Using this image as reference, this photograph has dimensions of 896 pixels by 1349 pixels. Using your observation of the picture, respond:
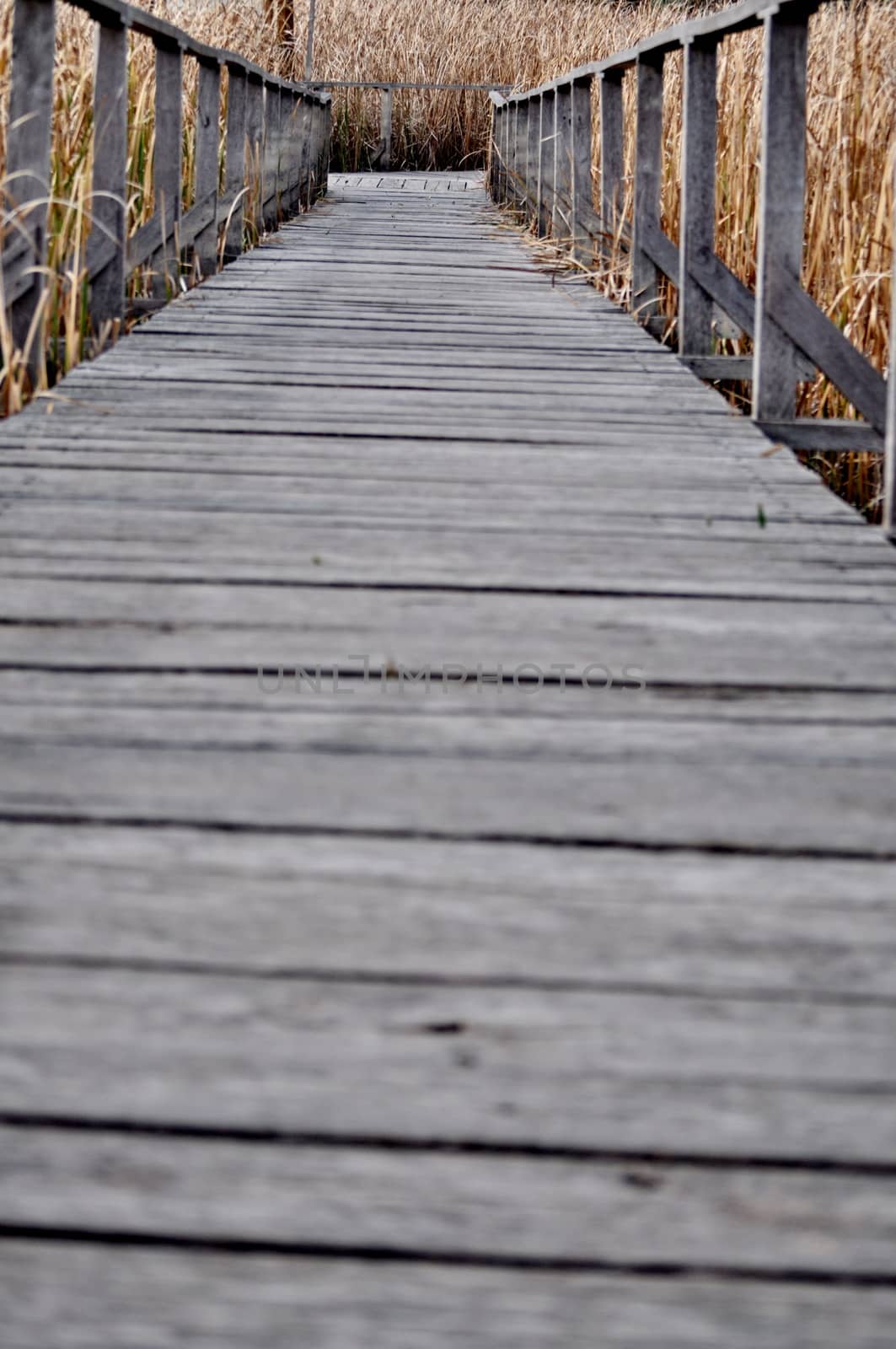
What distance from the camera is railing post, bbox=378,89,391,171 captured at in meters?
13.6

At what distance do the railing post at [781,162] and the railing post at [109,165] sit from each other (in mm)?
1533

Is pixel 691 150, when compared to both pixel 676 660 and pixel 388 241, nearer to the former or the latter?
pixel 676 660

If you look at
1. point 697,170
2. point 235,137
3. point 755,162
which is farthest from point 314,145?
point 697,170

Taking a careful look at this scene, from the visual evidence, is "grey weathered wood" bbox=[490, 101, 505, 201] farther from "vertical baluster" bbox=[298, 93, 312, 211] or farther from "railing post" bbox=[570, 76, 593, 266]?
"railing post" bbox=[570, 76, 593, 266]

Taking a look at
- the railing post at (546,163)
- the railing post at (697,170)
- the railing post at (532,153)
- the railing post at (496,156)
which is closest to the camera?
the railing post at (697,170)

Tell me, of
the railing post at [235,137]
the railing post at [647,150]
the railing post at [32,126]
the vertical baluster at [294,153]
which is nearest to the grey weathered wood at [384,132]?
the vertical baluster at [294,153]

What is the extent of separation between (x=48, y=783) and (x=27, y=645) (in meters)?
0.37

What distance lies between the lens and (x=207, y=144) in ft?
16.1

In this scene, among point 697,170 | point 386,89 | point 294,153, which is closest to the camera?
point 697,170

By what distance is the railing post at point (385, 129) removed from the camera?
536 inches

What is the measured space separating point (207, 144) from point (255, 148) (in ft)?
3.55

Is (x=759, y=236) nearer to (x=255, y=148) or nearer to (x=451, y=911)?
(x=451, y=911)

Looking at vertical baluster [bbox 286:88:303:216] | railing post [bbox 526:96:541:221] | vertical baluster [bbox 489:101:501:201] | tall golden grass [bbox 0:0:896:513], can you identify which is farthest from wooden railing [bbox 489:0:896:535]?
vertical baluster [bbox 489:101:501:201]

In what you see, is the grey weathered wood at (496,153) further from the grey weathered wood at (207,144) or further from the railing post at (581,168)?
the grey weathered wood at (207,144)
